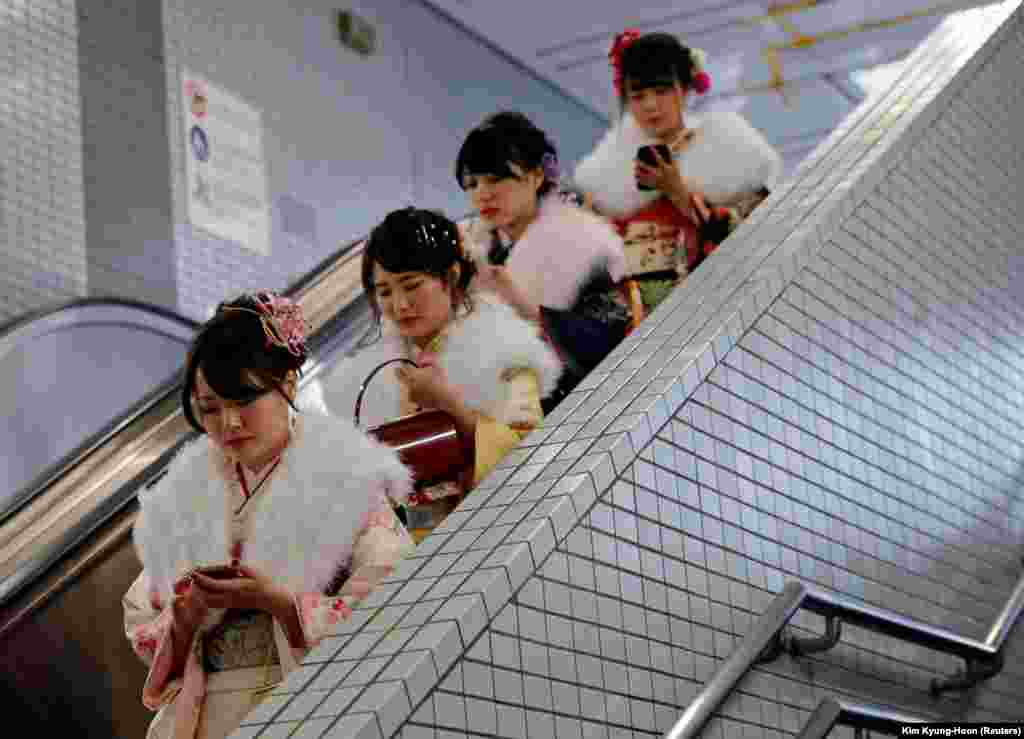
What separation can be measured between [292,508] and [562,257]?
1.76m

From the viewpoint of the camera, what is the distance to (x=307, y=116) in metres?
10.2

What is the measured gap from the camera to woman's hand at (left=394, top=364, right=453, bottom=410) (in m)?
3.56

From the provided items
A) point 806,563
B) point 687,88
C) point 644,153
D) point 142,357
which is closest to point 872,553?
point 806,563

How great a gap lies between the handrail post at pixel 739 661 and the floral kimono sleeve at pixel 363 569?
63 centimetres

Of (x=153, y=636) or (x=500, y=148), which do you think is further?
(x=500, y=148)

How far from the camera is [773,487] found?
10.0 feet

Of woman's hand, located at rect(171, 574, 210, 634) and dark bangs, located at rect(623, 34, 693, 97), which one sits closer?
woman's hand, located at rect(171, 574, 210, 634)

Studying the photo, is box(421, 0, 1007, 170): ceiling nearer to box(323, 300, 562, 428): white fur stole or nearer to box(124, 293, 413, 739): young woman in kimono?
box(323, 300, 562, 428): white fur stole

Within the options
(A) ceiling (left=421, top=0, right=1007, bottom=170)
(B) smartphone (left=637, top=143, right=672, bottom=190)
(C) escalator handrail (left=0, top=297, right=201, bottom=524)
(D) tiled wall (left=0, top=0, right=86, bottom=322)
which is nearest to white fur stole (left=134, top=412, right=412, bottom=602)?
(C) escalator handrail (left=0, top=297, right=201, bottom=524)

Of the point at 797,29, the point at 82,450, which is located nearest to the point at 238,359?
the point at 82,450

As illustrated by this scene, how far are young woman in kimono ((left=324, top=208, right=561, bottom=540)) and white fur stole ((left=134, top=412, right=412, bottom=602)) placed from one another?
476 millimetres

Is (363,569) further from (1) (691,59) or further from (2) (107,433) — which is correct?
(1) (691,59)

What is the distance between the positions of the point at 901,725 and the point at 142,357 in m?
5.20

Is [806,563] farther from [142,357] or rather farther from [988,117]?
[142,357]
